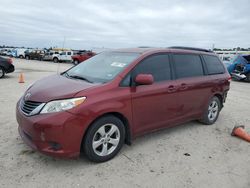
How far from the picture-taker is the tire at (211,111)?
5.69m

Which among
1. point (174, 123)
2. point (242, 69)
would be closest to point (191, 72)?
point (174, 123)

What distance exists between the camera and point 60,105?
3.32 m

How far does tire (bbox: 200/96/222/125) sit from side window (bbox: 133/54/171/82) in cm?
170

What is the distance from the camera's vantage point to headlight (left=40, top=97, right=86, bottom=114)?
330cm

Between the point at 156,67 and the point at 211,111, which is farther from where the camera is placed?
the point at 211,111

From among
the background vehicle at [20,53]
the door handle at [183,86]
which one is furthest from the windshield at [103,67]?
the background vehicle at [20,53]

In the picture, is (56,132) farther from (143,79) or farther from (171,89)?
(171,89)

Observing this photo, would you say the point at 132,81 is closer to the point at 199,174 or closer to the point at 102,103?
the point at 102,103

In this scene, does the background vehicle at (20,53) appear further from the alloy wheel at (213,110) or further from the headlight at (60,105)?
the headlight at (60,105)

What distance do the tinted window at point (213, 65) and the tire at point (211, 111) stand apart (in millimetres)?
639

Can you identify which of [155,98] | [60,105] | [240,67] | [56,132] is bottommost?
[240,67]

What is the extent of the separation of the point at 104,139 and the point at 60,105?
85 centimetres

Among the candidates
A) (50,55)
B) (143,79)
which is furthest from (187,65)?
(50,55)

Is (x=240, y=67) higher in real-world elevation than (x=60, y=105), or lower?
lower
